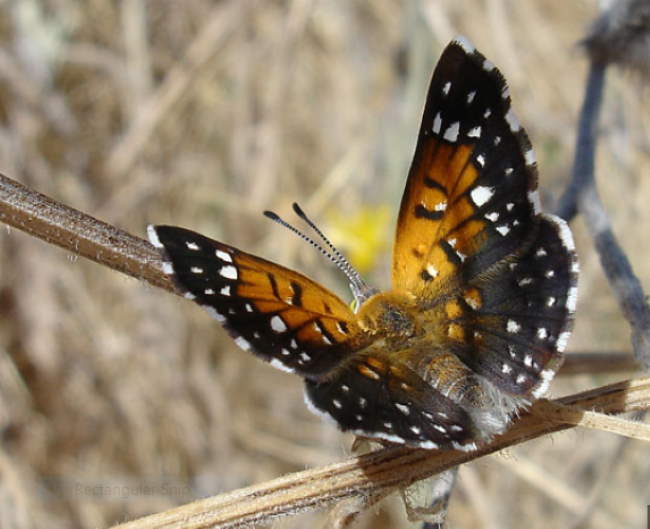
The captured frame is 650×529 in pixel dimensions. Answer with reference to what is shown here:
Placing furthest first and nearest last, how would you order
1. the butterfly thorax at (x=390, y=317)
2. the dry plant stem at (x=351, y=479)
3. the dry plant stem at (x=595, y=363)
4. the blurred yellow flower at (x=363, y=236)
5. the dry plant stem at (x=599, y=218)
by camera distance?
the blurred yellow flower at (x=363, y=236)
the dry plant stem at (x=595, y=363)
the butterfly thorax at (x=390, y=317)
the dry plant stem at (x=599, y=218)
the dry plant stem at (x=351, y=479)

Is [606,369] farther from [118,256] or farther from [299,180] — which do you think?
[299,180]

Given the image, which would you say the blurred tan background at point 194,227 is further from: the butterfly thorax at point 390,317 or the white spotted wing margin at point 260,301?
the white spotted wing margin at point 260,301

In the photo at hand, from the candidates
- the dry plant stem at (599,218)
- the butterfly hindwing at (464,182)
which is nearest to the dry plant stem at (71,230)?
the butterfly hindwing at (464,182)

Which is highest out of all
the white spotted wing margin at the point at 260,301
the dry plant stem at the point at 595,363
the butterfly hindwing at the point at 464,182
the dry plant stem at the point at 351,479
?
the butterfly hindwing at the point at 464,182

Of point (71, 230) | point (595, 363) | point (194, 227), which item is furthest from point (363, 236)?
point (71, 230)

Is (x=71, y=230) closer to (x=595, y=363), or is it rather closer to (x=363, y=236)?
(x=595, y=363)
